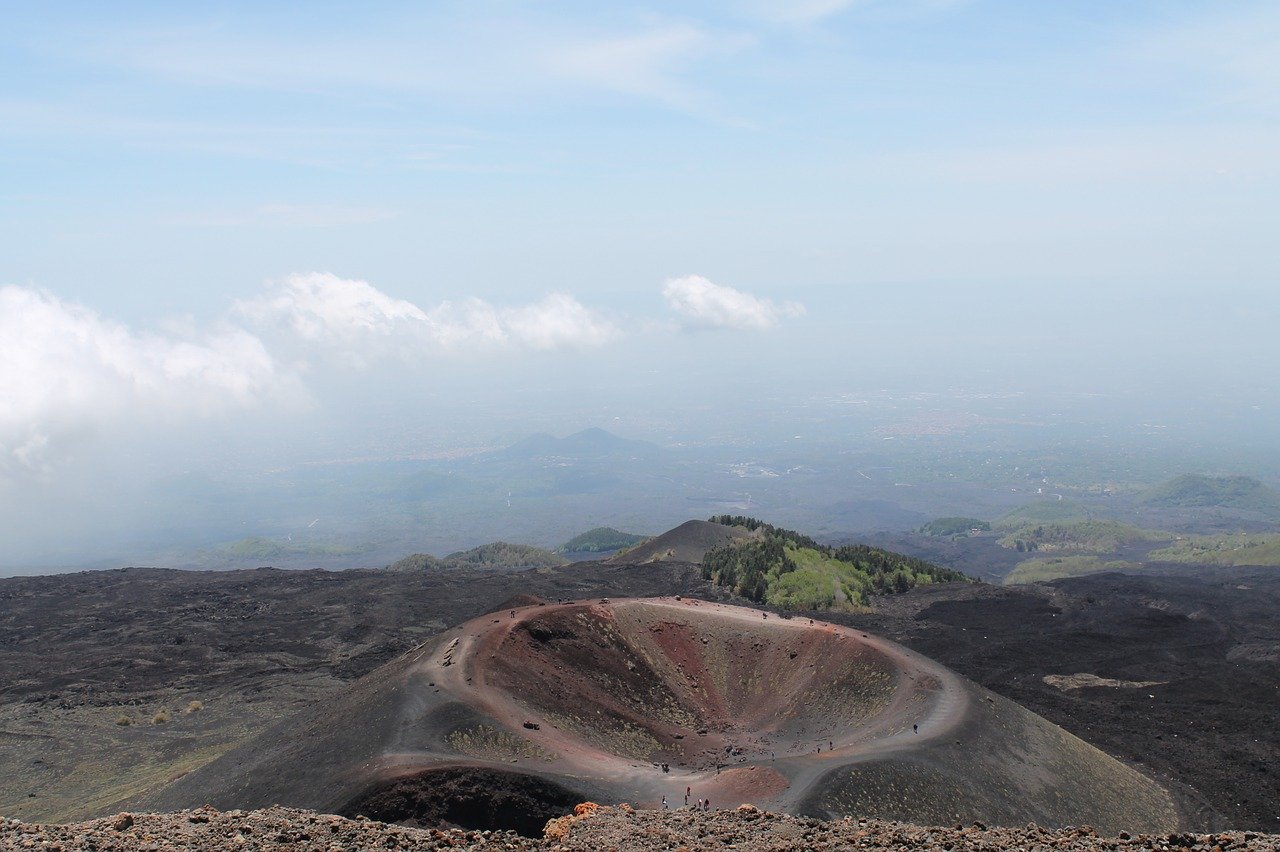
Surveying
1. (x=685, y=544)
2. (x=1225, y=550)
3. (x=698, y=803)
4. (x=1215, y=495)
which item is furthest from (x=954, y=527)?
(x=698, y=803)

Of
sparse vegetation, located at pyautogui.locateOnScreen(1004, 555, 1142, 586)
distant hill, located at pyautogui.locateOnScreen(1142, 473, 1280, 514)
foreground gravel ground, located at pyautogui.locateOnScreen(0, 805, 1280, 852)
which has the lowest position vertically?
sparse vegetation, located at pyautogui.locateOnScreen(1004, 555, 1142, 586)

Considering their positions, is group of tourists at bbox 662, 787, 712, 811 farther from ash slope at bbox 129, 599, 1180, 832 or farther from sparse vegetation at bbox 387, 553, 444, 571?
sparse vegetation at bbox 387, 553, 444, 571

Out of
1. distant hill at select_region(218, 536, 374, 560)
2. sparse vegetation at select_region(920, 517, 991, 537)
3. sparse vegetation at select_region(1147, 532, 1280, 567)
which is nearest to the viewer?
sparse vegetation at select_region(1147, 532, 1280, 567)

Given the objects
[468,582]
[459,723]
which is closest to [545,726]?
[459,723]

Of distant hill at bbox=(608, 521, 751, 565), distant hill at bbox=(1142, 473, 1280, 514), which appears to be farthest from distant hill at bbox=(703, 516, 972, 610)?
distant hill at bbox=(1142, 473, 1280, 514)

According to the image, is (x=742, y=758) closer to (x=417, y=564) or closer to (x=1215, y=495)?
(x=417, y=564)

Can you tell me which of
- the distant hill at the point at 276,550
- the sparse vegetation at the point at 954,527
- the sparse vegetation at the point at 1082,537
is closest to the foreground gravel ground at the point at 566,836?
the sparse vegetation at the point at 1082,537

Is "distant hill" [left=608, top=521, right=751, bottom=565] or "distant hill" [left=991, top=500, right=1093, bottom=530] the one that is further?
"distant hill" [left=991, top=500, right=1093, bottom=530]
